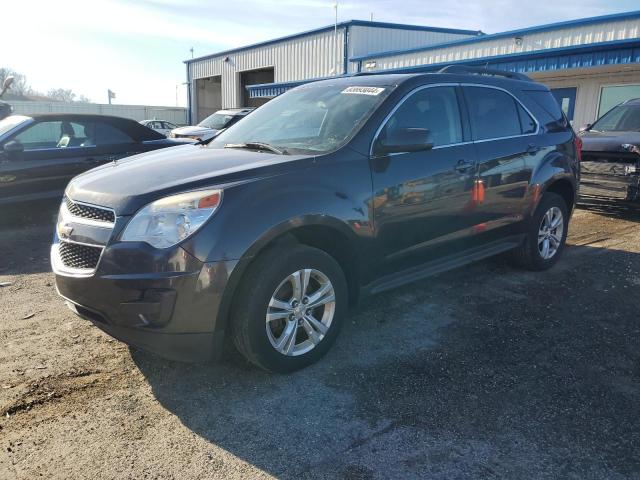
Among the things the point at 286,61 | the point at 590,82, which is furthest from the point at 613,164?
the point at 286,61

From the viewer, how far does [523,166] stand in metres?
4.89

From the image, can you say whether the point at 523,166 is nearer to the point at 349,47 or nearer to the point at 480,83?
the point at 480,83

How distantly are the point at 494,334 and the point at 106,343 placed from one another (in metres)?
2.83

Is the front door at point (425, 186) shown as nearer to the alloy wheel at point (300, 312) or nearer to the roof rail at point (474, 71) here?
the roof rail at point (474, 71)

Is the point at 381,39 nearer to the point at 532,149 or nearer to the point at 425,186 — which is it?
the point at 532,149

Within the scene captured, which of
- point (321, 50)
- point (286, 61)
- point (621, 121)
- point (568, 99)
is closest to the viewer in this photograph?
point (621, 121)

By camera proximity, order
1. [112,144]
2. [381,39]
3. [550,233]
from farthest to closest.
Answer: [381,39]
[112,144]
[550,233]

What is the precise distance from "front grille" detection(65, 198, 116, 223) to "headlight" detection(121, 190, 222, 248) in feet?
0.61

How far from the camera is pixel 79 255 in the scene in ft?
9.95

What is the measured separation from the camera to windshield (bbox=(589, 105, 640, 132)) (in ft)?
29.0

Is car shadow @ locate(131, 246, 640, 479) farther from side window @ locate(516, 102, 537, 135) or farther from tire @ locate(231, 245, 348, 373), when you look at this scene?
side window @ locate(516, 102, 537, 135)

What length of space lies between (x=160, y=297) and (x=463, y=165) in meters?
2.63

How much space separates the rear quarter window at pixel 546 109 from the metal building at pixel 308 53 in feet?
58.1

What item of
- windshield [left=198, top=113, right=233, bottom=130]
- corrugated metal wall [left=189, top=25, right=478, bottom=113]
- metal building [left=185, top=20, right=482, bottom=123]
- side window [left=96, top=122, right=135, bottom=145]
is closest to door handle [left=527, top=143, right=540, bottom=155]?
side window [left=96, top=122, right=135, bottom=145]
